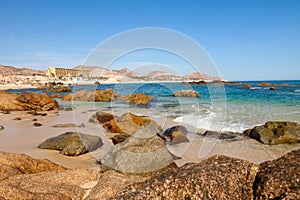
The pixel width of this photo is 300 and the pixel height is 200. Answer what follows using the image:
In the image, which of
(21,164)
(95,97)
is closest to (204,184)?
(21,164)

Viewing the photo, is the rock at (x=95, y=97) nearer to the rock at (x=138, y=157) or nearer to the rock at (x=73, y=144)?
the rock at (x=73, y=144)

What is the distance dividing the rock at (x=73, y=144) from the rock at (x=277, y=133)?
19.5 feet

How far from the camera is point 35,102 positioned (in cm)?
1873

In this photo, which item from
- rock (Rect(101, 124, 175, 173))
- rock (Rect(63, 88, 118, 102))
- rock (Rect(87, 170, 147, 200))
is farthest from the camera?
rock (Rect(63, 88, 118, 102))

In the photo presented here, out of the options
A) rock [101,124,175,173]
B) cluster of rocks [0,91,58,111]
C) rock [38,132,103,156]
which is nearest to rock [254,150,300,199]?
rock [101,124,175,173]

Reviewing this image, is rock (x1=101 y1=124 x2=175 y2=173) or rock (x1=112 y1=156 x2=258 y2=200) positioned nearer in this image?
rock (x1=112 y1=156 x2=258 y2=200)

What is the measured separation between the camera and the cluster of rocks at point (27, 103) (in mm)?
18306

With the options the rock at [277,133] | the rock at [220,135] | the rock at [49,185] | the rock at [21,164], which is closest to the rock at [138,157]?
the rock at [49,185]

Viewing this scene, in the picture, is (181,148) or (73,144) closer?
(73,144)

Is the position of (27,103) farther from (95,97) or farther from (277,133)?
(277,133)

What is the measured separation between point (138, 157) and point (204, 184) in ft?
11.0

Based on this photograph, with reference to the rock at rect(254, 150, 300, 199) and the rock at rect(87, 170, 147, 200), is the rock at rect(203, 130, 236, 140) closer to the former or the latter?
the rock at rect(87, 170, 147, 200)

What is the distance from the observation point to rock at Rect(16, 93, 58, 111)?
18.6 meters

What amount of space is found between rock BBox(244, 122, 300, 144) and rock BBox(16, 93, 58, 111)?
1489cm
